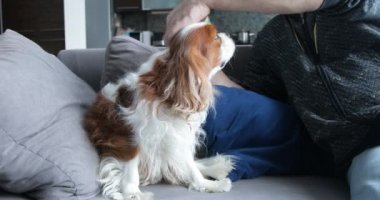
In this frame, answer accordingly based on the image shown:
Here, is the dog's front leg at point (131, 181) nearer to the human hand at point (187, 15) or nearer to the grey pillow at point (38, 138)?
the grey pillow at point (38, 138)

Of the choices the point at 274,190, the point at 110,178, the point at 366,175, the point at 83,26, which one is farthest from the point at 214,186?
the point at 83,26

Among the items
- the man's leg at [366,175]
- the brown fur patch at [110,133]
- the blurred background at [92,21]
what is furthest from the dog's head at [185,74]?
the blurred background at [92,21]

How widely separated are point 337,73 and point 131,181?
2.07 ft

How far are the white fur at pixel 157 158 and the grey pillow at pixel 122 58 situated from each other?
203 millimetres

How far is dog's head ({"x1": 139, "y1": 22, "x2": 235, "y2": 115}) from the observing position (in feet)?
3.92

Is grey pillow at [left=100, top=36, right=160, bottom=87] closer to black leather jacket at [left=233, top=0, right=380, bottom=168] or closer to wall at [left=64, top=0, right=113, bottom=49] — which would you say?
black leather jacket at [left=233, top=0, right=380, bottom=168]

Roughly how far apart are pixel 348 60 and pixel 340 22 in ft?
0.37

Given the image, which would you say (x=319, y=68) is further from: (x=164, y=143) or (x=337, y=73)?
(x=164, y=143)

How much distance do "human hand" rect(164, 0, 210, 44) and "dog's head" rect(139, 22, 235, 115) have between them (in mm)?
20

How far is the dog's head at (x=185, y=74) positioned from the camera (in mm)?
1194

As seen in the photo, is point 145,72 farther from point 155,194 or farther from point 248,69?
point 248,69

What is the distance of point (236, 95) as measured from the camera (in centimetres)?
145

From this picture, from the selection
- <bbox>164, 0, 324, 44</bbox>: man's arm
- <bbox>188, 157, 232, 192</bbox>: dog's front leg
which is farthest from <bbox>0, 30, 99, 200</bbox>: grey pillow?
<bbox>164, 0, 324, 44</bbox>: man's arm

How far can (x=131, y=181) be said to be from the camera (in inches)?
47.4
